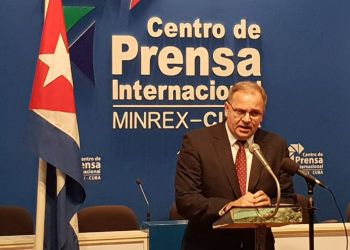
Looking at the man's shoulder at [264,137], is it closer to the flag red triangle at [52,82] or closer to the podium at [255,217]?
the podium at [255,217]

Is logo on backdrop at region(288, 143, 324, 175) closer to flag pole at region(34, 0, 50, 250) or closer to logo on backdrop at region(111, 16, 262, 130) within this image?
logo on backdrop at region(111, 16, 262, 130)

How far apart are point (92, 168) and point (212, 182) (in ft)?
10.5

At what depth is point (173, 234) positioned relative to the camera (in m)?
4.18

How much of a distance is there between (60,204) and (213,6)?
10.7ft

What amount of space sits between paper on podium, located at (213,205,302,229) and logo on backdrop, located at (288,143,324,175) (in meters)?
3.93

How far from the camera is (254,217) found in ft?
9.07

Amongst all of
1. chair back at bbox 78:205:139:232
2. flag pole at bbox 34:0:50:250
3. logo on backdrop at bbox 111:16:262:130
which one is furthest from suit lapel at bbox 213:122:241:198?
logo on backdrop at bbox 111:16:262:130

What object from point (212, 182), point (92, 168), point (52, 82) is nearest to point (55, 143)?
point (52, 82)

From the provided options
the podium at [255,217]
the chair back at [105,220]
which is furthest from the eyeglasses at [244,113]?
the chair back at [105,220]

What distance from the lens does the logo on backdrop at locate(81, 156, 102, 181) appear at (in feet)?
20.4

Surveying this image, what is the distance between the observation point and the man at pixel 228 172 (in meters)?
3.18

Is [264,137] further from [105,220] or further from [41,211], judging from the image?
[105,220]

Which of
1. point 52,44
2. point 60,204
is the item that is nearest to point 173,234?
point 60,204

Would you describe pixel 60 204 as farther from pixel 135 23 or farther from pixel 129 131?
pixel 135 23
